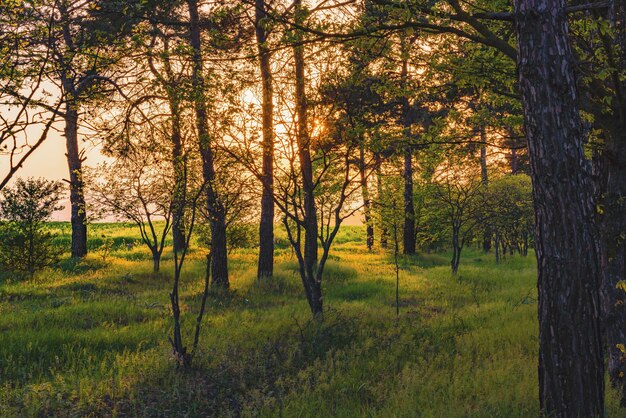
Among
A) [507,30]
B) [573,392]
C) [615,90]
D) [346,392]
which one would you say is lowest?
[346,392]

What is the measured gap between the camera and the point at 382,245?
32.2 meters

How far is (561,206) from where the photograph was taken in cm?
435

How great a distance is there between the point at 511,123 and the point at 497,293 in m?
7.41

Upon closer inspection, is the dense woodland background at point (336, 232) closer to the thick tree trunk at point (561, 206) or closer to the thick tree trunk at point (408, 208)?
the thick tree trunk at point (561, 206)

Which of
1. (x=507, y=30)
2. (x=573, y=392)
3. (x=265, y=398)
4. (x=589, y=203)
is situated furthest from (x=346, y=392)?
(x=507, y=30)

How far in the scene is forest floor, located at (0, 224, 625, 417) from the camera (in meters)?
5.59

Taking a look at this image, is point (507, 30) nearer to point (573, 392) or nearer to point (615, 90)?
point (615, 90)

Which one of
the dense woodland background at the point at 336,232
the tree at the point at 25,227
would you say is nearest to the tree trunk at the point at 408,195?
the dense woodland background at the point at 336,232

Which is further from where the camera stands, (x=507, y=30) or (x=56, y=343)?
(x=56, y=343)

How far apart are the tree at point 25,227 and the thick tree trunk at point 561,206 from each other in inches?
595

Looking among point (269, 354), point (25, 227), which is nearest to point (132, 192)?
point (25, 227)

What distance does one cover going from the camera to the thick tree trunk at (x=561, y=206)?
14.3 feet

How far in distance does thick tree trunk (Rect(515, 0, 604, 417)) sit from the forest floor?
699 mm

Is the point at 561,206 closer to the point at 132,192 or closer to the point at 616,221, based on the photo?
the point at 616,221
